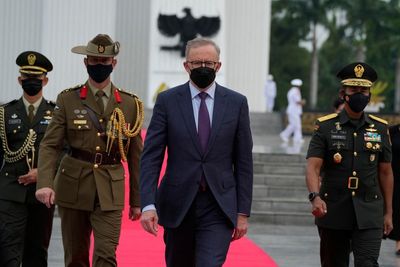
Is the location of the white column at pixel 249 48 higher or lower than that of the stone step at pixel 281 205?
higher

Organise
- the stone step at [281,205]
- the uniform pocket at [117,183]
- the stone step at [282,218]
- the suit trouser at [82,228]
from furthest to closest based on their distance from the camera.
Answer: the stone step at [281,205]
the stone step at [282,218]
the uniform pocket at [117,183]
the suit trouser at [82,228]

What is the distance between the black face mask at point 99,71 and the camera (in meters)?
7.16

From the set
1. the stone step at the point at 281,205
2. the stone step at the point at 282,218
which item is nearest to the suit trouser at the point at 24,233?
the stone step at the point at 282,218

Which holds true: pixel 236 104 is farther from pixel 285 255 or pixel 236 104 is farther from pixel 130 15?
pixel 130 15

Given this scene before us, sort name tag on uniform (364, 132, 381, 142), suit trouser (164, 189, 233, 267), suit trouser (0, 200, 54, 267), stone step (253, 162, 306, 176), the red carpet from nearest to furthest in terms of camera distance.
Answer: suit trouser (164, 189, 233, 267) < name tag on uniform (364, 132, 381, 142) < suit trouser (0, 200, 54, 267) < the red carpet < stone step (253, 162, 306, 176)

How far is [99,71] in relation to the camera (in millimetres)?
7176

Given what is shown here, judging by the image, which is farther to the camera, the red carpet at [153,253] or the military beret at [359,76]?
the red carpet at [153,253]

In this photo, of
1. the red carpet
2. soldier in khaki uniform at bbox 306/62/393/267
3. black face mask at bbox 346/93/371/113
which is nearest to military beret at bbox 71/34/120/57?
soldier in khaki uniform at bbox 306/62/393/267

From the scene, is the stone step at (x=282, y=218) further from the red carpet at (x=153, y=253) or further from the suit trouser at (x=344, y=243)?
the suit trouser at (x=344, y=243)

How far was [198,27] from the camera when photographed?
2811cm

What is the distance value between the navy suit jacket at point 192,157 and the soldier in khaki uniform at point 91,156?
917 mm

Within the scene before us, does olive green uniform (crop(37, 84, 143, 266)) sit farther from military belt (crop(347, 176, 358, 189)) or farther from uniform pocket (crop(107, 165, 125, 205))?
military belt (crop(347, 176, 358, 189))

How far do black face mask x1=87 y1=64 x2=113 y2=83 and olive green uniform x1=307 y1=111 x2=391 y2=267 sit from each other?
5.08 ft

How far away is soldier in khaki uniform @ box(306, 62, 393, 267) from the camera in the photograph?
23.9ft
